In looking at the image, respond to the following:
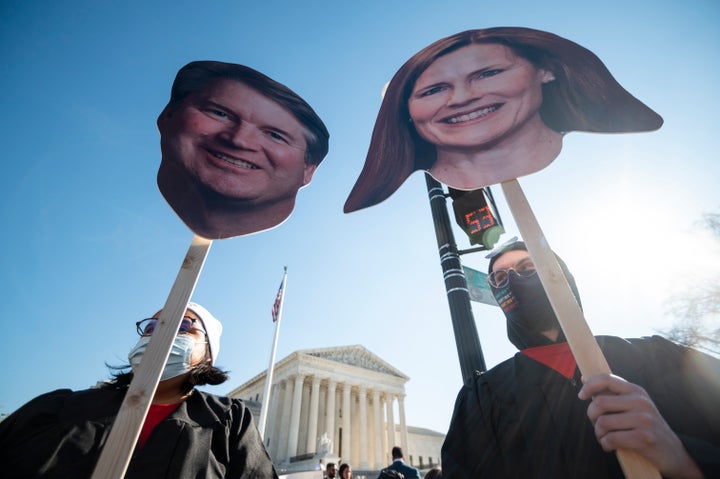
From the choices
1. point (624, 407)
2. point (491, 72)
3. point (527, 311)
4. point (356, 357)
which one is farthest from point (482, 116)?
point (356, 357)

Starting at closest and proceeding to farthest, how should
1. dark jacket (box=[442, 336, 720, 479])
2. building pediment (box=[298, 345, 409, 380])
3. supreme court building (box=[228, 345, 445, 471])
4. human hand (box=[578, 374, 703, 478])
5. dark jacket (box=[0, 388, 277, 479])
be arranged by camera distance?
1. human hand (box=[578, 374, 703, 478])
2. dark jacket (box=[442, 336, 720, 479])
3. dark jacket (box=[0, 388, 277, 479])
4. supreme court building (box=[228, 345, 445, 471])
5. building pediment (box=[298, 345, 409, 380])

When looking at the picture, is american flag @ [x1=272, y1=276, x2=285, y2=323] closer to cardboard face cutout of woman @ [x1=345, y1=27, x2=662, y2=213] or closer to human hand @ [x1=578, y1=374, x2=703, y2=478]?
cardboard face cutout of woman @ [x1=345, y1=27, x2=662, y2=213]

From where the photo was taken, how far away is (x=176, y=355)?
2295 millimetres

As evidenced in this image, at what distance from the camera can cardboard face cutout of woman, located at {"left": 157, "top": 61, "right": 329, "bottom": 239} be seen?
2.21 metres

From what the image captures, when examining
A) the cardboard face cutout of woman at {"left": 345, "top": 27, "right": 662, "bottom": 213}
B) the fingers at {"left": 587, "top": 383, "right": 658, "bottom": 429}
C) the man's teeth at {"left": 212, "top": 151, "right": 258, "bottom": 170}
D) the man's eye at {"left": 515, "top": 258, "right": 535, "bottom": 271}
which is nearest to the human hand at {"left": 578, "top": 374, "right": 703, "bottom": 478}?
the fingers at {"left": 587, "top": 383, "right": 658, "bottom": 429}

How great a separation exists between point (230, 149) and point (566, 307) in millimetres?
2158

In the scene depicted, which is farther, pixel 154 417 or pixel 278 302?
pixel 278 302

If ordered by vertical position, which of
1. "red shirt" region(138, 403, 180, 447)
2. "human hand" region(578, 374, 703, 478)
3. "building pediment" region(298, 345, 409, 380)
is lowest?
"human hand" region(578, 374, 703, 478)

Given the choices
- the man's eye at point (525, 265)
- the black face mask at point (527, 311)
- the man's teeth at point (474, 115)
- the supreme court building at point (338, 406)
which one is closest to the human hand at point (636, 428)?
the black face mask at point (527, 311)

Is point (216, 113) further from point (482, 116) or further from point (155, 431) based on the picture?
point (155, 431)

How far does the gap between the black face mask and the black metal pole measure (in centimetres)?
136

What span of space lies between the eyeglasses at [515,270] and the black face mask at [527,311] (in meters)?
0.06

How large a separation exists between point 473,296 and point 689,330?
1197cm

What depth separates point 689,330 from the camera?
37.8ft
